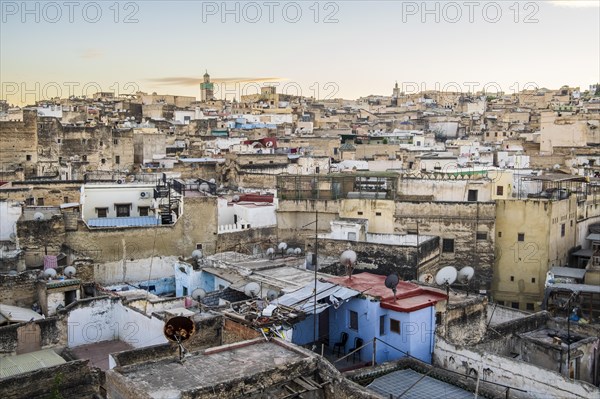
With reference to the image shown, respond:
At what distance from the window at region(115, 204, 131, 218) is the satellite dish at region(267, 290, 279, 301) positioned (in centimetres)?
1040

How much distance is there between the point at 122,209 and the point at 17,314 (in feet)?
29.1

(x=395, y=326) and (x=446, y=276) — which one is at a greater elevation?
(x=446, y=276)

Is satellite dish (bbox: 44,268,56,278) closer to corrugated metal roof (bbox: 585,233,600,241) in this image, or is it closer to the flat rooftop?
the flat rooftop

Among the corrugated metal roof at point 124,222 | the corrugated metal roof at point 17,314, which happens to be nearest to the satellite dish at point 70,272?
the corrugated metal roof at point 17,314

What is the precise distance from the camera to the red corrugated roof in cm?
1180

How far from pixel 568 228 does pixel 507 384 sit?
13.5 meters

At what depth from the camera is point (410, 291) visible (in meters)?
12.4

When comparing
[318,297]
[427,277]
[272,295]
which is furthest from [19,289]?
[427,277]

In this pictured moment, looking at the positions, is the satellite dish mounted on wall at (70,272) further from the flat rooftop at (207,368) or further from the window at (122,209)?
the flat rooftop at (207,368)

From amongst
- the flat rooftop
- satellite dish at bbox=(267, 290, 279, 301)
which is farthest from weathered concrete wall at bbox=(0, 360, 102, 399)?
satellite dish at bbox=(267, 290, 279, 301)

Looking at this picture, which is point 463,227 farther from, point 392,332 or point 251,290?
point 392,332

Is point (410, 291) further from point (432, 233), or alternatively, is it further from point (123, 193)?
point (123, 193)

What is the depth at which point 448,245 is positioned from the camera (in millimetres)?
21516

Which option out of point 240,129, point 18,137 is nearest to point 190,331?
point 18,137
